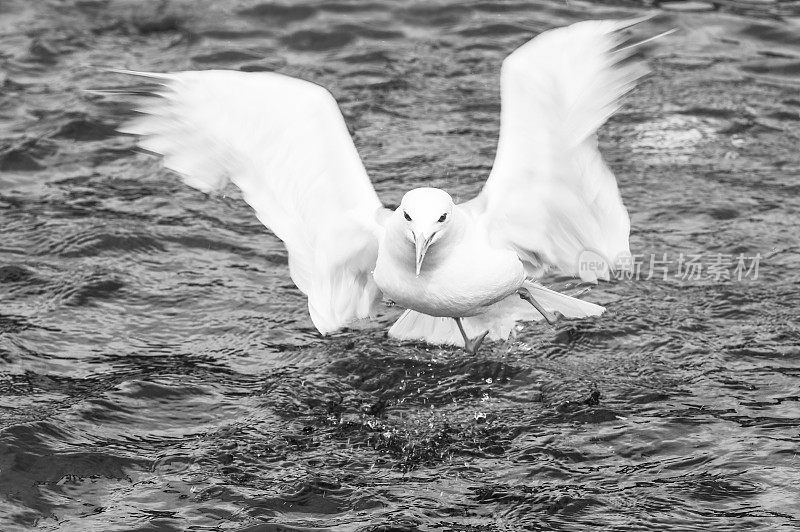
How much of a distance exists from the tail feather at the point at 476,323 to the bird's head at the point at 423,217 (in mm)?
1433

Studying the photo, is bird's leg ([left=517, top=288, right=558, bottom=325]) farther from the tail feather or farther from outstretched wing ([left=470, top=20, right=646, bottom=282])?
outstretched wing ([left=470, top=20, right=646, bottom=282])

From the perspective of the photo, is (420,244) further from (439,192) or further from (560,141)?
(560,141)

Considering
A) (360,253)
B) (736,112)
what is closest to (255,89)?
(360,253)

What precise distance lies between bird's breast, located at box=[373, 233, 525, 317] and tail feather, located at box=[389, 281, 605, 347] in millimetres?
894

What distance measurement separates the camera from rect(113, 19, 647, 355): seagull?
5.83 m

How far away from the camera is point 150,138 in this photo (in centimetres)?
641

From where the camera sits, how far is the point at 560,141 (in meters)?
5.85

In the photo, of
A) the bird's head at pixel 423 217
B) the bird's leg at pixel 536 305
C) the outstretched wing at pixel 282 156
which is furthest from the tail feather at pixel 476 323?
the bird's head at pixel 423 217

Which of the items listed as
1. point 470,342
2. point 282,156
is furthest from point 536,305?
point 282,156

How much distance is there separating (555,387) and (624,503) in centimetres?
122

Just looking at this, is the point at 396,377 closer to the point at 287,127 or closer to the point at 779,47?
the point at 287,127

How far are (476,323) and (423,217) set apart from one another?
1689 mm

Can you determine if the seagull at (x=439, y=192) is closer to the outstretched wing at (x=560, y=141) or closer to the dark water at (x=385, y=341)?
the outstretched wing at (x=560, y=141)

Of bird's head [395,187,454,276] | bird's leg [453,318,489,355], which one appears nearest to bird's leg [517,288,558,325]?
bird's leg [453,318,489,355]
